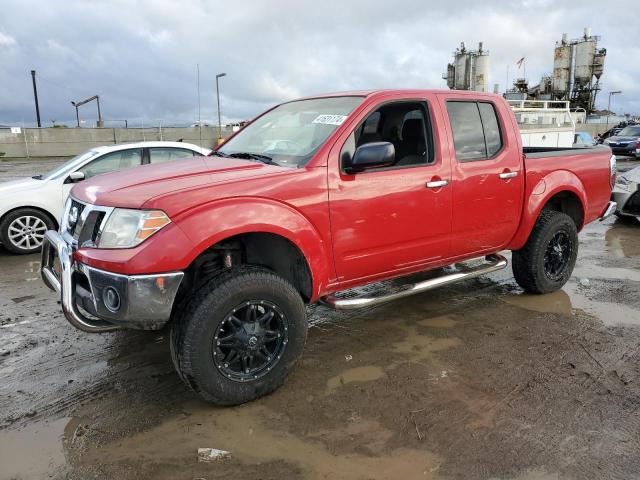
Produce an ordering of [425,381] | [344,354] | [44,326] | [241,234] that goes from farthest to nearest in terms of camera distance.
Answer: [44,326] < [344,354] < [425,381] < [241,234]

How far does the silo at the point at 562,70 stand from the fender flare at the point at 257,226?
2696 inches

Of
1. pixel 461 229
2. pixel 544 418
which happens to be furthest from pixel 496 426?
pixel 461 229

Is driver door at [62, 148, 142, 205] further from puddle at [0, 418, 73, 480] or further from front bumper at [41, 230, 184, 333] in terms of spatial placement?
puddle at [0, 418, 73, 480]

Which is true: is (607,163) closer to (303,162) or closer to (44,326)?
(303,162)

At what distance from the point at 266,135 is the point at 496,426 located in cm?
272

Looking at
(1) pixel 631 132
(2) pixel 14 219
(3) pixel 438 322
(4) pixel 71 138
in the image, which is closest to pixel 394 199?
(3) pixel 438 322

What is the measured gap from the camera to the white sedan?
7.03 meters

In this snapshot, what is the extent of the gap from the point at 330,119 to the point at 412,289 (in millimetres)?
1452

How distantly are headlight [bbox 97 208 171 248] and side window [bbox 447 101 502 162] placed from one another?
250 cm

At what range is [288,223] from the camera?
3.30 metres

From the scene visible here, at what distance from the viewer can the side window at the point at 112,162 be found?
737 centimetres

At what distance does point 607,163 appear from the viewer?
5.60 metres

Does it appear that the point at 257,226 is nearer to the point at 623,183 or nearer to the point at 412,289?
the point at 412,289

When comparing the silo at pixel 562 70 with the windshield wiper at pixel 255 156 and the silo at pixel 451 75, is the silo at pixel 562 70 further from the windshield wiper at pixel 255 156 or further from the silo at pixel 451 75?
the windshield wiper at pixel 255 156
